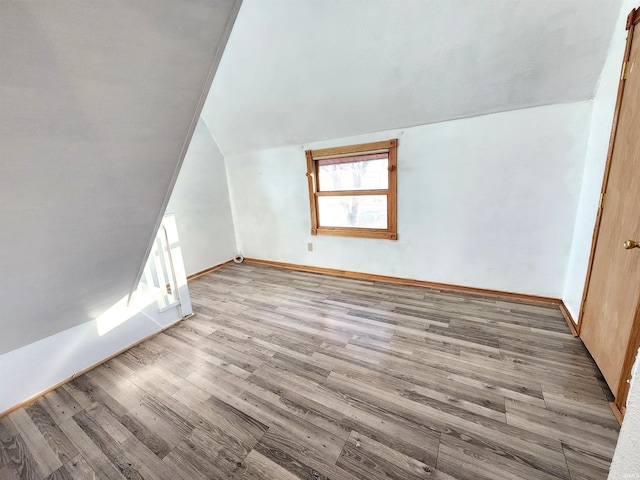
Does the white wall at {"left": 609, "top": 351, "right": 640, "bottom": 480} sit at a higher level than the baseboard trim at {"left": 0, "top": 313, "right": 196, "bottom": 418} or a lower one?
higher

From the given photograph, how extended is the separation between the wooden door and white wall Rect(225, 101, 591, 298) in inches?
21.8

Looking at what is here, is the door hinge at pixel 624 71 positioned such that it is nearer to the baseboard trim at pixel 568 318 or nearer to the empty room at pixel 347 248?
the empty room at pixel 347 248

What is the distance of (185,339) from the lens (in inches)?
87.4

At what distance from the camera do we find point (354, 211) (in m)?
3.29

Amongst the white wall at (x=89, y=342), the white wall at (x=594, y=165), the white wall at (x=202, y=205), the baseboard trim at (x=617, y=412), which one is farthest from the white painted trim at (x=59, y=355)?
the white wall at (x=594, y=165)

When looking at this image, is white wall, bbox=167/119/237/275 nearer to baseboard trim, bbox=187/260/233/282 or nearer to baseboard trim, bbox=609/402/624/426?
baseboard trim, bbox=187/260/233/282

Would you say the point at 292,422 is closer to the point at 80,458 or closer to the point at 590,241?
the point at 80,458

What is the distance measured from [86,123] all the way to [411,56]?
7.19ft

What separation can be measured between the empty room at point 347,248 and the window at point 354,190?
36mm

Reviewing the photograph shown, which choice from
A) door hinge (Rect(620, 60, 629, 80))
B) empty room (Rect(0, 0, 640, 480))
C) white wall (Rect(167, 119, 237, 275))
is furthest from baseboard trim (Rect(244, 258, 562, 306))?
door hinge (Rect(620, 60, 629, 80))

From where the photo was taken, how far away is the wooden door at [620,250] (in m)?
1.34

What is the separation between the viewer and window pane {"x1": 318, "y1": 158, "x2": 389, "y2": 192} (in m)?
2.99

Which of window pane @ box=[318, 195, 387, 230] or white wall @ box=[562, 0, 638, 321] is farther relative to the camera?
window pane @ box=[318, 195, 387, 230]

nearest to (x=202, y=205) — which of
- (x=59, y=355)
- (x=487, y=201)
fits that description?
(x=59, y=355)
